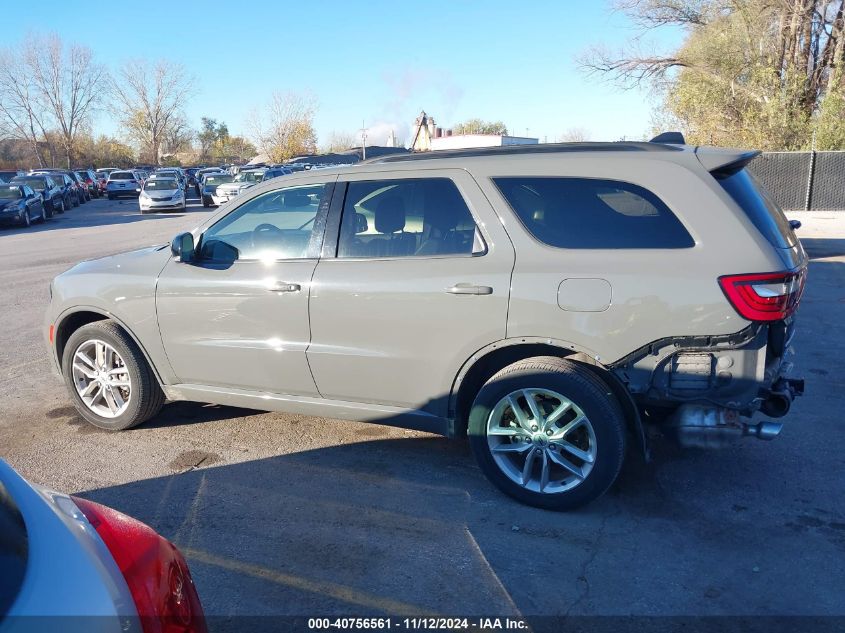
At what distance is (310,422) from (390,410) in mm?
1192

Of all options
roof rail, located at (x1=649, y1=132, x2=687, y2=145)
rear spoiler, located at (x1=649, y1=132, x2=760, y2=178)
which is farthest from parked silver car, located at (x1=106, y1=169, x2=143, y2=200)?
rear spoiler, located at (x1=649, y1=132, x2=760, y2=178)

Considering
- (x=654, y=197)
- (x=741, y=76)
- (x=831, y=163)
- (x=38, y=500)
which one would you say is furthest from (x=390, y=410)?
(x=741, y=76)

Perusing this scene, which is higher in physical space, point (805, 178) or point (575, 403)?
point (805, 178)

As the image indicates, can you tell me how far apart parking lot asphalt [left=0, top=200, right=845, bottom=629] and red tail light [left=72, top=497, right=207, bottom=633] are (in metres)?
1.26

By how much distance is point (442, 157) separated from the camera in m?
4.43

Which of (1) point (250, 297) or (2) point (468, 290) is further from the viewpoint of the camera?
(1) point (250, 297)

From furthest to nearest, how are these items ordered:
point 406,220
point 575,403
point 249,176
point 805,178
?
point 249,176 < point 805,178 < point 406,220 < point 575,403

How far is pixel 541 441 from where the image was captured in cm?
395

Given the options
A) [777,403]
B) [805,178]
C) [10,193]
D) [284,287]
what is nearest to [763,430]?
[777,403]

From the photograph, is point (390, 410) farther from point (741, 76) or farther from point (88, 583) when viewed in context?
point (741, 76)

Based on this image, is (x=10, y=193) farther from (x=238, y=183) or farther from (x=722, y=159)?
(x=722, y=159)

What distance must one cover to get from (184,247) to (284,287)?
862mm

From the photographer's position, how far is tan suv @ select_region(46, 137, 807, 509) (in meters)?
3.64

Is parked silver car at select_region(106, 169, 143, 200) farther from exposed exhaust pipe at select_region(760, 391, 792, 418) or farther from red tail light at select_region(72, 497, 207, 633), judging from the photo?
red tail light at select_region(72, 497, 207, 633)
